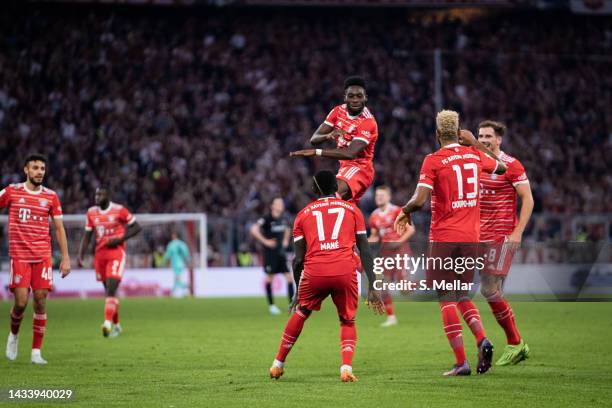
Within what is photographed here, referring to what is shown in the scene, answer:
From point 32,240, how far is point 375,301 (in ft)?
16.3

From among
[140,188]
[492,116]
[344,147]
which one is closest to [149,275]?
[140,188]

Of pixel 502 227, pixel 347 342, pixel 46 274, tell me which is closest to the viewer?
pixel 347 342

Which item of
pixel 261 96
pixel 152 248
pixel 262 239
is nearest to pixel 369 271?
pixel 262 239

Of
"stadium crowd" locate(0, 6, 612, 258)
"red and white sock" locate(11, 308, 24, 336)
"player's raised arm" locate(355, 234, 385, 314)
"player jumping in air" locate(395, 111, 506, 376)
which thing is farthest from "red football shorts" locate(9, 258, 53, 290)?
"stadium crowd" locate(0, 6, 612, 258)

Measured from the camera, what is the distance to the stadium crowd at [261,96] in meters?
34.8

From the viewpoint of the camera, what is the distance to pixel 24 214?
12742mm

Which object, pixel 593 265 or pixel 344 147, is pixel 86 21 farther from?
pixel 344 147

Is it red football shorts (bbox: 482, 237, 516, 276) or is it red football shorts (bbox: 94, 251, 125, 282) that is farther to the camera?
red football shorts (bbox: 94, 251, 125, 282)

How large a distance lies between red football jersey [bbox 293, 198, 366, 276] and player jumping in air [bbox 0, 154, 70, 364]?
3.94 m

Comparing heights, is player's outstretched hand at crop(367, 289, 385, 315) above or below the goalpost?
above

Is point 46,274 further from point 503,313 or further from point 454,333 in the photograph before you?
point 503,313

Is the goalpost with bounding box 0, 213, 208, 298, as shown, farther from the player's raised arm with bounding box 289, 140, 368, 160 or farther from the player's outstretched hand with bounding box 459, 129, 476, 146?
the player's outstretched hand with bounding box 459, 129, 476, 146

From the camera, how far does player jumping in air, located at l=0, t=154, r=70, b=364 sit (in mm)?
12672

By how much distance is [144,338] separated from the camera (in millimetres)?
16688
